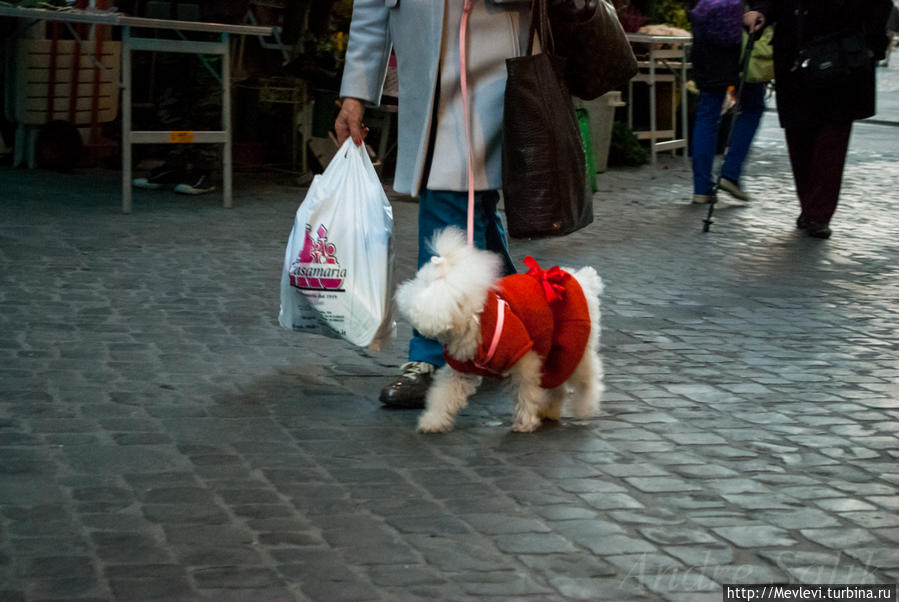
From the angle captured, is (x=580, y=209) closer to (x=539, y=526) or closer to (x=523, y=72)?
(x=523, y=72)

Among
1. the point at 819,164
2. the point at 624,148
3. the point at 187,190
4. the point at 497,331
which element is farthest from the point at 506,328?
the point at 624,148

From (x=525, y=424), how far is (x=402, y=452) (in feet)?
1.50

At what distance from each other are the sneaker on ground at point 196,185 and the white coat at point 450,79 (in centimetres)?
498

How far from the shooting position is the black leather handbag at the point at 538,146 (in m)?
4.10

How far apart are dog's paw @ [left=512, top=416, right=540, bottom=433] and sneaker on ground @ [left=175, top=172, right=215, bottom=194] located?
18.2ft

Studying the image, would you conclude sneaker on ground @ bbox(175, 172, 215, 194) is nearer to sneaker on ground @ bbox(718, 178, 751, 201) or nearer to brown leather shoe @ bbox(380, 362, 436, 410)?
sneaker on ground @ bbox(718, 178, 751, 201)

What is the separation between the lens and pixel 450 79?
426 centimetres

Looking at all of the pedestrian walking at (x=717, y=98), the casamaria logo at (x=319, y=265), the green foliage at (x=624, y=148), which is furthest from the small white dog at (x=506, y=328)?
the green foliage at (x=624, y=148)

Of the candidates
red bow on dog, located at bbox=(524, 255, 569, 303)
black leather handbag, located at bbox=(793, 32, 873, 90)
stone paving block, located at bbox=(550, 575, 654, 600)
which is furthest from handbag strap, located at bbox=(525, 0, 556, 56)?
black leather handbag, located at bbox=(793, 32, 873, 90)

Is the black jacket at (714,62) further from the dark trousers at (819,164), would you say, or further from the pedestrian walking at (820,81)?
the dark trousers at (819,164)

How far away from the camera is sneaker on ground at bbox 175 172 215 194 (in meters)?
9.16

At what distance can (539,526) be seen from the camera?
3336 mm

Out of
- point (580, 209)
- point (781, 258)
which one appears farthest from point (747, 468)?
point (781, 258)

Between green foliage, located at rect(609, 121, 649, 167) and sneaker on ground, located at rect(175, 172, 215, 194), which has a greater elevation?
green foliage, located at rect(609, 121, 649, 167)
